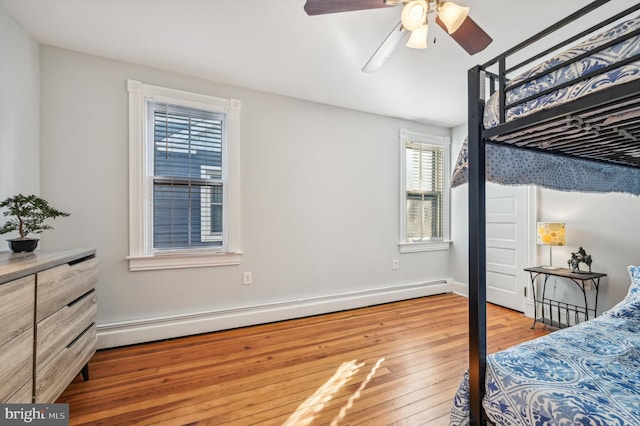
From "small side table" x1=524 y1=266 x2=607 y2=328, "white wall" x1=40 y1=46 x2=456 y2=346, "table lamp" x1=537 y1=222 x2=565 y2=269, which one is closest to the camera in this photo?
"white wall" x1=40 y1=46 x2=456 y2=346

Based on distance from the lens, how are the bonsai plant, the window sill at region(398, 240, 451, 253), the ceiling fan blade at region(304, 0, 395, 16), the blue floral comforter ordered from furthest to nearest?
the window sill at region(398, 240, 451, 253) < the bonsai plant < the ceiling fan blade at region(304, 0, 395, 16) < the blue floral comforter

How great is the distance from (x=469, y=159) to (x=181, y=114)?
250 centimetres

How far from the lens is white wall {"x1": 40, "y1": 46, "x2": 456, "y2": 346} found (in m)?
2.32

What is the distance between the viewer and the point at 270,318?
2973 millimetres

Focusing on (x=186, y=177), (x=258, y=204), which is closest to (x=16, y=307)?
(x=186, y=177)

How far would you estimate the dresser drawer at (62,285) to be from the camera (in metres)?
1.43

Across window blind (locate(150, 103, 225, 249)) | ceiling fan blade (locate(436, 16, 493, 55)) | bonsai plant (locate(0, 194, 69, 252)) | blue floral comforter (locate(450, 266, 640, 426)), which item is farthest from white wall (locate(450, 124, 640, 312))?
bonsai plant (locate(0, 194, 69, 252))

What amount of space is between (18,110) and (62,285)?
1314mm

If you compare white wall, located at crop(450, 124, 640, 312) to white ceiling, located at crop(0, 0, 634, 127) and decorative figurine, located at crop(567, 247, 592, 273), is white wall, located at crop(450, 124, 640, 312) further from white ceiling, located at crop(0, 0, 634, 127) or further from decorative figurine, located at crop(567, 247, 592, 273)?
white ceiling, located at crop(0, 0, 634, 127)

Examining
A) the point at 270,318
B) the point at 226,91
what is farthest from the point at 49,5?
the point at 270,318

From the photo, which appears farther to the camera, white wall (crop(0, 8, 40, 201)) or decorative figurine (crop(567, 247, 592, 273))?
decorative figurine (crop(567, 247, 592, 273))

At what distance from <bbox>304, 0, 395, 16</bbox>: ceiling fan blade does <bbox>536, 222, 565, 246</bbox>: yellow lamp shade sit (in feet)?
8.48

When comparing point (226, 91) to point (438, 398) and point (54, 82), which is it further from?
point (438, 398)

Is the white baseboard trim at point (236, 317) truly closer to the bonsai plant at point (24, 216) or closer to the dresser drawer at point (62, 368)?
the dresser drawer at point (62, 368)
